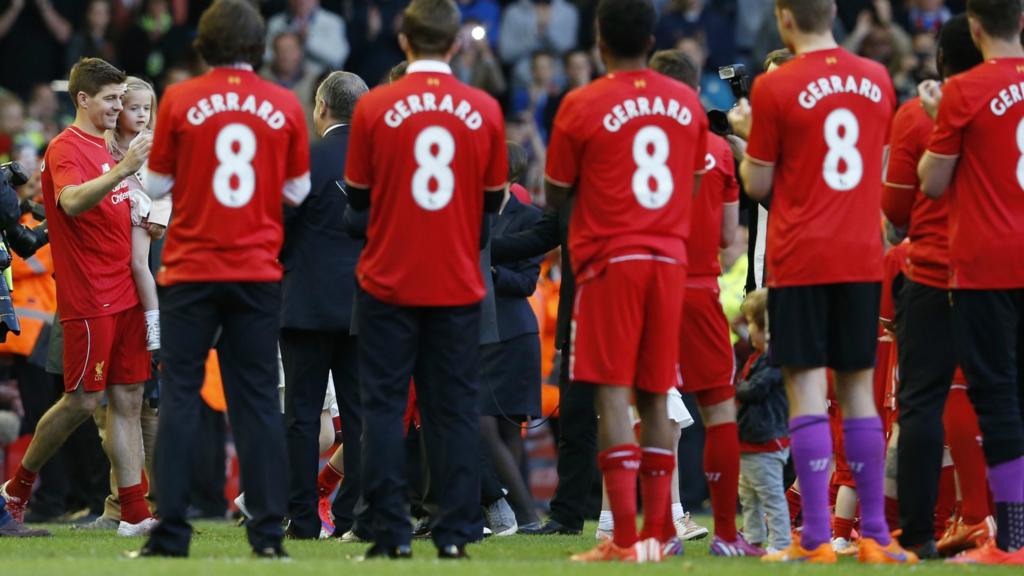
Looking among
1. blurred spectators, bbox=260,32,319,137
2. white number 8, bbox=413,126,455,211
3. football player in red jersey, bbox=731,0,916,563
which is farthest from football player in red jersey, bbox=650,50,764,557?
blurred spectators, bbox=260,32,319,137

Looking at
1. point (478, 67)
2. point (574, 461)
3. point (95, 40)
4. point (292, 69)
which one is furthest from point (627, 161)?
point (95, 40)

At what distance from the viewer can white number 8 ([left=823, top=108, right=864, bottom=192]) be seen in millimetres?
7379

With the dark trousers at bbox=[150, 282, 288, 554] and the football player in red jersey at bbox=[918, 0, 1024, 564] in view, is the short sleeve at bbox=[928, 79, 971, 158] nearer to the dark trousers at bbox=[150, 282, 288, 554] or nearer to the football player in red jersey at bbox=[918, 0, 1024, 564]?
the football player in red jersey at bbox=[918, 0, 1024, 564]

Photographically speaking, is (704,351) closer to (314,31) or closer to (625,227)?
(625,227)

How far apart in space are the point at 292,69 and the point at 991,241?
11.0 m

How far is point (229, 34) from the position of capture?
727 cm

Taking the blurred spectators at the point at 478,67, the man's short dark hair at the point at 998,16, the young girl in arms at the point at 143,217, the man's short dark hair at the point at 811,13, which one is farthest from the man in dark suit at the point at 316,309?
the blurred spectators at the point at 478,67

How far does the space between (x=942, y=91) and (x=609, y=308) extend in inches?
73.6

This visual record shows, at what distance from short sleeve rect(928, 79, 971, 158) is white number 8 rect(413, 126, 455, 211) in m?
2.22

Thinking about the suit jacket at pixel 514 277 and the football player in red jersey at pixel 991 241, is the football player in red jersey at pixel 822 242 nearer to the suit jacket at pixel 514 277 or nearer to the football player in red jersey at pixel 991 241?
the football player in red jersey at pixel 991 241

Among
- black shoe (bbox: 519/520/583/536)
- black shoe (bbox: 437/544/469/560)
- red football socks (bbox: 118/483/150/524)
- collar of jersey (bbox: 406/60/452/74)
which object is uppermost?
collar of jersey (bbox: 406/60/452/74)

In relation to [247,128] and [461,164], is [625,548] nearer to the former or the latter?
[461,164]

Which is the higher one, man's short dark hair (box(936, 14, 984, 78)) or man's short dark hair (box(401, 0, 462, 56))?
man's short dark hair (box(401, 0, 462, 56))

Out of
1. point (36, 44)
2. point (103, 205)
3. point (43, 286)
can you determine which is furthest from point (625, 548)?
point (36, 44)
